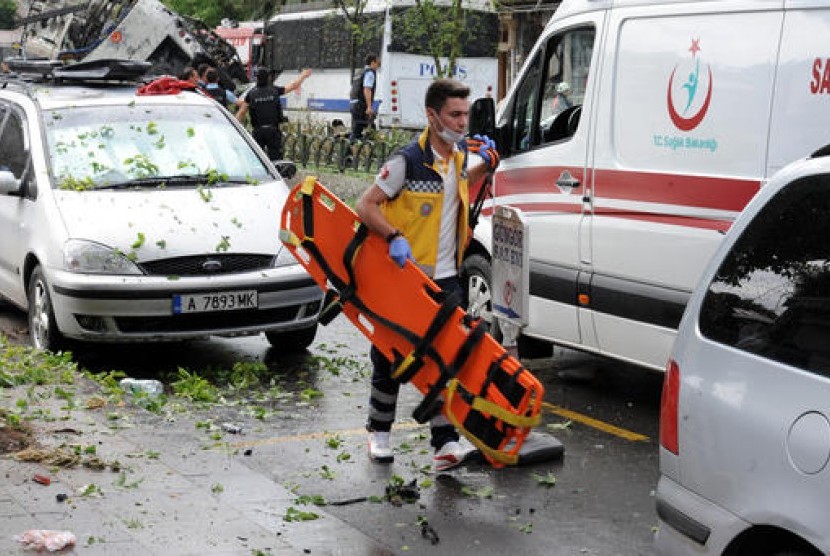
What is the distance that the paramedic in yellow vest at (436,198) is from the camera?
7074mm

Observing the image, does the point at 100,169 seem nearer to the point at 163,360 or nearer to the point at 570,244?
the point at 163,360

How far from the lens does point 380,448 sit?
24.4 ft

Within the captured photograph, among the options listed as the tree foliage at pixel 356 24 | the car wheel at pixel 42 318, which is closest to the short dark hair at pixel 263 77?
the tree foliage at pixel 356 24

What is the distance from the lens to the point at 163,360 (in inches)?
398

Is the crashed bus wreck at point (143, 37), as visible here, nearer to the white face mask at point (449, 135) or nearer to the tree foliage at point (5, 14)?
the white face mask at point (449, 135)

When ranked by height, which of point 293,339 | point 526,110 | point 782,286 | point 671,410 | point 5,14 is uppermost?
point 782,286

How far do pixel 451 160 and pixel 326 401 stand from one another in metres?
2.28

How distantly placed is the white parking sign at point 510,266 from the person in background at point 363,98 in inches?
747

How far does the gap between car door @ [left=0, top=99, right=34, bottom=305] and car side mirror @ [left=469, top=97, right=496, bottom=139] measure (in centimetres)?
327

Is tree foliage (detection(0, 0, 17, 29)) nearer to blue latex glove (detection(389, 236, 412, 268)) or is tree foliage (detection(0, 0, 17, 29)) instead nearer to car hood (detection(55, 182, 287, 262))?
car hood (detection(55, 182, 287, 262))

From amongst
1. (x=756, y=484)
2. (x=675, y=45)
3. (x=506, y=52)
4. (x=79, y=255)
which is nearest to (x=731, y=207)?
(x=675, y=45)

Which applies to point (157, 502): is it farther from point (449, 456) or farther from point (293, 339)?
point (293, 339)

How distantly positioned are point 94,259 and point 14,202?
1407mm

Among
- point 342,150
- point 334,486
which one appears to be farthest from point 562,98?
point 342,150
